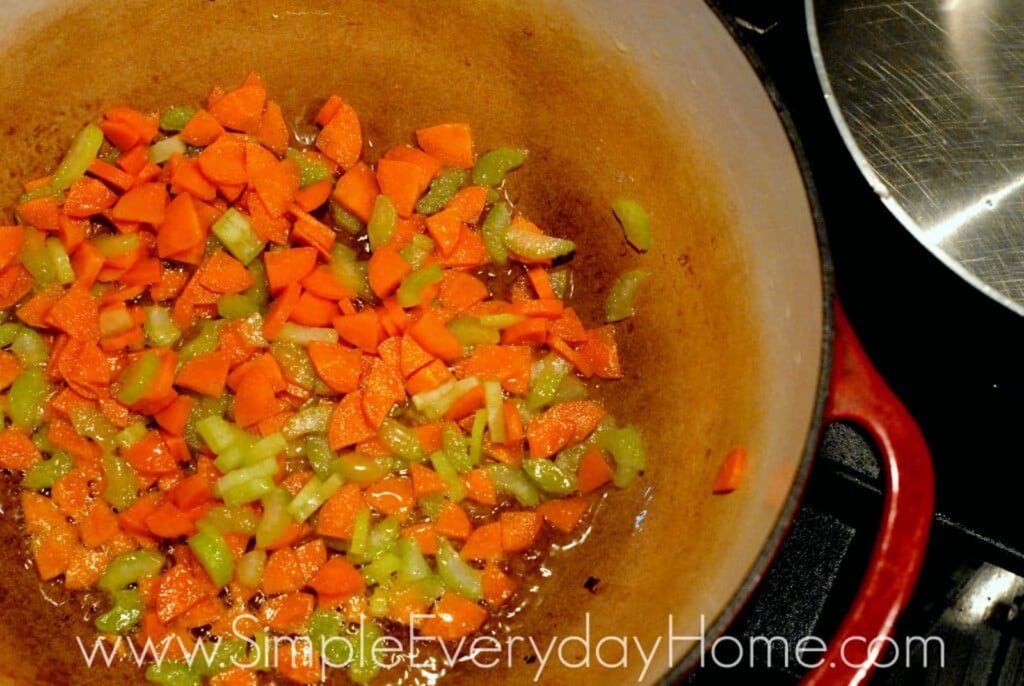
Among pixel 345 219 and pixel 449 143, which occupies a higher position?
pixel 449 143

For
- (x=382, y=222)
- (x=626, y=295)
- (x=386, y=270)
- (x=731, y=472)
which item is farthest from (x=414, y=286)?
(x=731, y=472)

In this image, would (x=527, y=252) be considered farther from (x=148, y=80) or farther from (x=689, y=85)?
(x=148, y=80)

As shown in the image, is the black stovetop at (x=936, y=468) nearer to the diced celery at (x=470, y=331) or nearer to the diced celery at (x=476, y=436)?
the diced celery at (x=476, y=436)

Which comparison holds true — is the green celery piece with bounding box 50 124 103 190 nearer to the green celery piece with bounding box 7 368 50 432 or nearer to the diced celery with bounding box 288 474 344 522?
the green celery piece with bounding box 7 368 50 432

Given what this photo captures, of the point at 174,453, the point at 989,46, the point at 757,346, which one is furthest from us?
the point at 989,46

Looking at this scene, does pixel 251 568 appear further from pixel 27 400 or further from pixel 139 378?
pixel 27 400

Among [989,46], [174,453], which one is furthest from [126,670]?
[989,46]
